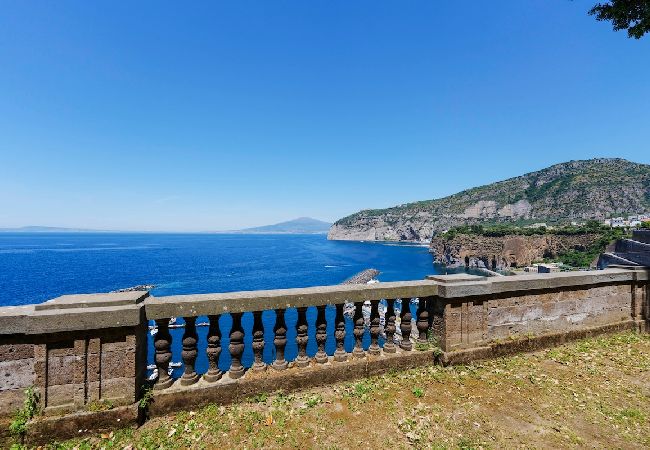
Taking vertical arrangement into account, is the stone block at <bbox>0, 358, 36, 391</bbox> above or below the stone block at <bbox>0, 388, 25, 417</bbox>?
above

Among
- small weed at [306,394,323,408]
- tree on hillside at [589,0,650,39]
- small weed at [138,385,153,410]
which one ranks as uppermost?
tree on hillside at [589,0,650,39]

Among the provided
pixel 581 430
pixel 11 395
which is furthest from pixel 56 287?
pixel 581 430

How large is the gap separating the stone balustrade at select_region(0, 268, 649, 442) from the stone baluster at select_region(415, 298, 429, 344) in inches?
0.7

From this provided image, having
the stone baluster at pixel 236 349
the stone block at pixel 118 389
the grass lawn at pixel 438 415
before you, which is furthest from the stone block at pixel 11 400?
the stone baluster at pixel 236 349

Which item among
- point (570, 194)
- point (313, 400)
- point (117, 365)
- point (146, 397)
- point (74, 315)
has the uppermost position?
point (570, 194)

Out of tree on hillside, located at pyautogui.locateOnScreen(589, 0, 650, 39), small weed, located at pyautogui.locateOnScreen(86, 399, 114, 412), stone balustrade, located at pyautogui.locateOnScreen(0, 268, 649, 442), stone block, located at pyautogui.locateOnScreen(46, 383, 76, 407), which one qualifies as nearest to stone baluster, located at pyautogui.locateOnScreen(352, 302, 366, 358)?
stone balustrade, located at pyautogui.locateOnScreen(0, 268, 649, 442)

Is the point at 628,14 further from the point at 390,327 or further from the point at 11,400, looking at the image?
the point at 11,400

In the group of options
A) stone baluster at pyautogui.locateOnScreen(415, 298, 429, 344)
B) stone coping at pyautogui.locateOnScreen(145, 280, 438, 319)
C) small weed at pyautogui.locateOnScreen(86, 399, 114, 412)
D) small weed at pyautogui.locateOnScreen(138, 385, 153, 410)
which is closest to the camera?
small weed at pyautogui.locateOnScreen(86, 399, 114, 412)

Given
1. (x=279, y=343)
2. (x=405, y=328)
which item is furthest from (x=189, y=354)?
(x=405, y=328)

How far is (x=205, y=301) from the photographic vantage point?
161 inches

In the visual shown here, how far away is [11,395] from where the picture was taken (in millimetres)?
3436

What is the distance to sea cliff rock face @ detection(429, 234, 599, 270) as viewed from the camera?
10288 centimetres

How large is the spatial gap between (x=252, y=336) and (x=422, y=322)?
3.10 metres

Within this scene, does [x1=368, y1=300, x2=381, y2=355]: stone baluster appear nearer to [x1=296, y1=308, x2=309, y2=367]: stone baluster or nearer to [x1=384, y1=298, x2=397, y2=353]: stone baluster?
[x1=384, y1=298, x2=397, y2=353]: stone baluster
